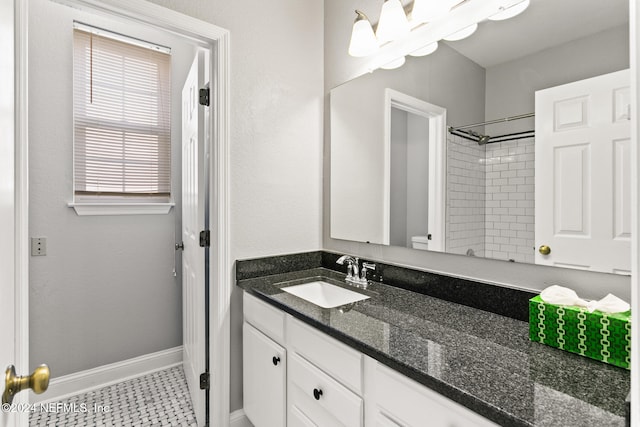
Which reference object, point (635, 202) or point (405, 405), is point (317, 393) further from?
point (635, 202)

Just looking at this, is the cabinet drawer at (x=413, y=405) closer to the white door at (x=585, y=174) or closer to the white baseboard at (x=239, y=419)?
the white door at (x=585, y=174)

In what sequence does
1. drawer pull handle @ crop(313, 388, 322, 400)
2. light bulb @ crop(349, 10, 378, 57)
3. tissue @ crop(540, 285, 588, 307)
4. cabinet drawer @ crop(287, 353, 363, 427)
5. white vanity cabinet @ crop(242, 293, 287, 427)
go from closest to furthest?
tissue @ crop(540, 285, 588, 307)
cabinet drawer @ crop(287, 353, 363, 427)
drawer pull handle @ crop(313, 388, 322, 400)
white vanity cabinet @ crop(242, 293, 287, 427)
light bulb @ crop(349, 10, 378, 57)

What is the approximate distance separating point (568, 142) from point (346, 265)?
1.19 meters

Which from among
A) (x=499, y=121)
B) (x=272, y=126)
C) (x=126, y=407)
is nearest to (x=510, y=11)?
(x=499, y=121)

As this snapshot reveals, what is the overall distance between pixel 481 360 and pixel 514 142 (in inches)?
30.6

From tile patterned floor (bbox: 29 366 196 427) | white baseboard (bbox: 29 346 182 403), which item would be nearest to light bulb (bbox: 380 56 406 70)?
tile patterned floor (bbox: 29 366 196 427)

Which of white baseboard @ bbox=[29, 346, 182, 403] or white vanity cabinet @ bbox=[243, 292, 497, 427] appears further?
white baseboard @ bbox=[29, 346, 182, 403]

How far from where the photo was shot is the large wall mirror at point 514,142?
39.0 inches

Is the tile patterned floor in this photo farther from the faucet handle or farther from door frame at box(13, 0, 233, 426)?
the faucet handle

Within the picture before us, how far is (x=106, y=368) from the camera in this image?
7.40ft

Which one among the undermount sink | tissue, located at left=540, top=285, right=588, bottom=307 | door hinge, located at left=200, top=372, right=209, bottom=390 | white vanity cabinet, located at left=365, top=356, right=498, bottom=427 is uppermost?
tissue, located at left=540, top=285, right=588, bottom=307

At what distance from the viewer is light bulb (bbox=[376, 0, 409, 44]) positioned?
1521mm

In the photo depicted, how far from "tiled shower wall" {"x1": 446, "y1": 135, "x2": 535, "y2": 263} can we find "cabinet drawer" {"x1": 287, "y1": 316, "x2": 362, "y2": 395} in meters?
0.66

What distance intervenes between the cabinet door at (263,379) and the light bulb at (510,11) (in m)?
1.55
